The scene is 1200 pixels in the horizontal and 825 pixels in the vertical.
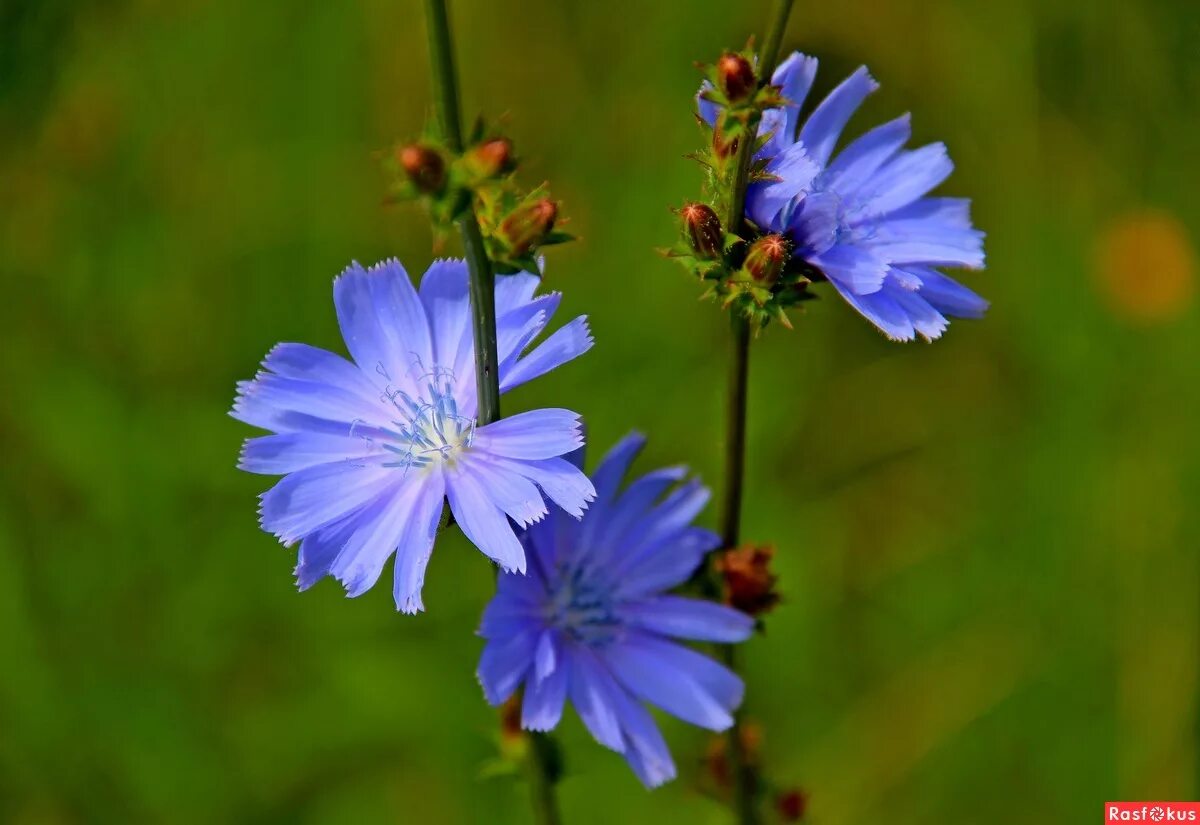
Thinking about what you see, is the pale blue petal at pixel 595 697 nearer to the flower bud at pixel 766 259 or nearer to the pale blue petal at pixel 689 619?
the pale blue petal at pixel 689 619

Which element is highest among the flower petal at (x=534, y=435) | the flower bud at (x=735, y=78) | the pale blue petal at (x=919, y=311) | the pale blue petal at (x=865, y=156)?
the pale blue petal at (x=865, y=156)

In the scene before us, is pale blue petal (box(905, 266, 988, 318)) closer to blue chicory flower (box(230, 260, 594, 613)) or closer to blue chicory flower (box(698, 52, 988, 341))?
blue chicory flower (box(698, 52, 988, 341))

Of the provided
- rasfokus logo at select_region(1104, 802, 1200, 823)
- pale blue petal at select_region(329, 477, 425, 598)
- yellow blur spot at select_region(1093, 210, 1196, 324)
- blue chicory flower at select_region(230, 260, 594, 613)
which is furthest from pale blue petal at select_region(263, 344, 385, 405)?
yellow blur spot at select_region(1093, 210, 1196, 324)

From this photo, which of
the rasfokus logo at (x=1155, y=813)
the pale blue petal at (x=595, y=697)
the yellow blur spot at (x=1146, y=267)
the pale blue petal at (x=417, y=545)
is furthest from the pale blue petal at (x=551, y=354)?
the yellow blur spot at (x=1146, y=267)

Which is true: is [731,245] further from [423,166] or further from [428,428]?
[428,428]

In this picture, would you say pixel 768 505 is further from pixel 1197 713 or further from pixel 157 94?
pixel 157 94

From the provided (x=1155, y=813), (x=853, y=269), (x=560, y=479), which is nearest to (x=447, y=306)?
(x=560, y=479)

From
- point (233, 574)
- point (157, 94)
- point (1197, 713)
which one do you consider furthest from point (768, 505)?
point (157, 94)
